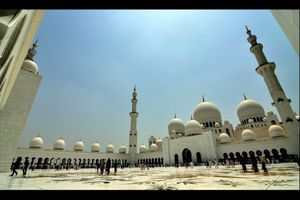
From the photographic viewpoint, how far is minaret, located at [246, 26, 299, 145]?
66.1 ft

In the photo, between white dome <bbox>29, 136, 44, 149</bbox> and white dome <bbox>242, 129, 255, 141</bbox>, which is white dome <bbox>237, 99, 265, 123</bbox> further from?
white dome <bbox>29, 136, 44, 149</bbox>

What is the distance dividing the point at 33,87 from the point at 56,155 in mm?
17944

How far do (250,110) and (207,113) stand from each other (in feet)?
26.4

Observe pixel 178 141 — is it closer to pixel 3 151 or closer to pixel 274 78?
pixel 274 78

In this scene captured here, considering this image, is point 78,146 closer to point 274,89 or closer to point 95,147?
point 95,147

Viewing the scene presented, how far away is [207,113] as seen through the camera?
120 ft

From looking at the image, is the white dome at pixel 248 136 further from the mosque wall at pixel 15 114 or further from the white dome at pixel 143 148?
the mosque wall at pixel 15 114

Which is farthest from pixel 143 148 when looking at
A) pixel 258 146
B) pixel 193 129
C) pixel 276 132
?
pixel 276 132

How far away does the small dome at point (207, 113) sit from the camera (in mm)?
36156

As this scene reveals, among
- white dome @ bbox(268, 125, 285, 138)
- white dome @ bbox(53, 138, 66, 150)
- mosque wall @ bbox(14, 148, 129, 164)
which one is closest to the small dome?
white dome @ bbox(268, 125, 285, 138)

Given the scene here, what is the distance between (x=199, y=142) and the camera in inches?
1154

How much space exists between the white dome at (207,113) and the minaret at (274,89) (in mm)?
15296

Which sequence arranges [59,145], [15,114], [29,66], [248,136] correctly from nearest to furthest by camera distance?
[15,114], [29,66], [248,136], [59,145]
